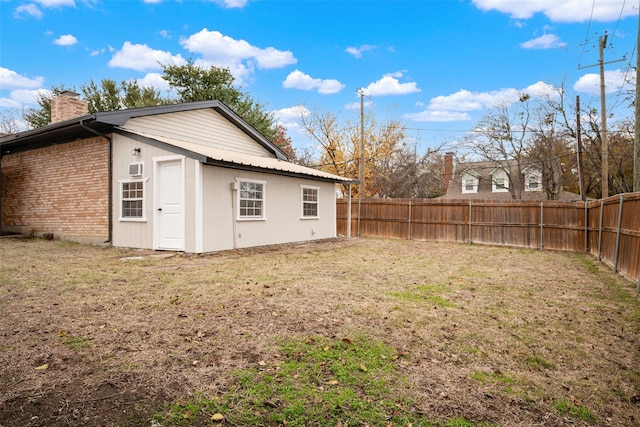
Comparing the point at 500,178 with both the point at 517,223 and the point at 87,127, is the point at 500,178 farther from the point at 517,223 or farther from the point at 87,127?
the point at 87,127

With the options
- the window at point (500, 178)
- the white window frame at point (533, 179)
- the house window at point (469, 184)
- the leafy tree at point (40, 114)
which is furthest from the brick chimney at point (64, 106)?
the house window at point (469, 184)

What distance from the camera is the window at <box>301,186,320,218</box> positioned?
538 inches

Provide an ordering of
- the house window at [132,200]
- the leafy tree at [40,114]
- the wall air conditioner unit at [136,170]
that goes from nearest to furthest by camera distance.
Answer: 1. the wall air conditioner unit at [136,170]
2. the house window at [132,200]
3. the leafy tree at [40,114]

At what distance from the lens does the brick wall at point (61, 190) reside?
10.7 meters

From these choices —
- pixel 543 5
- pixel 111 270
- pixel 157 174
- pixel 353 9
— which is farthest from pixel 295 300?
pixel 543 5


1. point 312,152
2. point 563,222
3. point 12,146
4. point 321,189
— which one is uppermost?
point 312,152

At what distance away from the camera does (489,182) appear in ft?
104

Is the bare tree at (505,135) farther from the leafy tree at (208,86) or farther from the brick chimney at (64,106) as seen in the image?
the brick chimney at (64,106)

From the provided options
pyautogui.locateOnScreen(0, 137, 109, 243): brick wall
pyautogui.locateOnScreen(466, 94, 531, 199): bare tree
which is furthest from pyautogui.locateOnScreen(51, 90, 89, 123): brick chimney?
pyautogui.locateOnScreen(466, 94, 531, 199): bare tree

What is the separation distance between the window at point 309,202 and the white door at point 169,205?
16.3 ft

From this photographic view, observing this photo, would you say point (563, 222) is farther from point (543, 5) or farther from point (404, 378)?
point (404, 378)

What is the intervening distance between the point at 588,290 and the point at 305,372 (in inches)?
223

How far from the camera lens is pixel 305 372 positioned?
289cm

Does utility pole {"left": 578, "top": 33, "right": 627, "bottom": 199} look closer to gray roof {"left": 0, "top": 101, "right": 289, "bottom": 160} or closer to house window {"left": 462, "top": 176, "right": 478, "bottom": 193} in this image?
gray roof {"left": 0, "top": 101, "right": 289, "bottom": 160}
